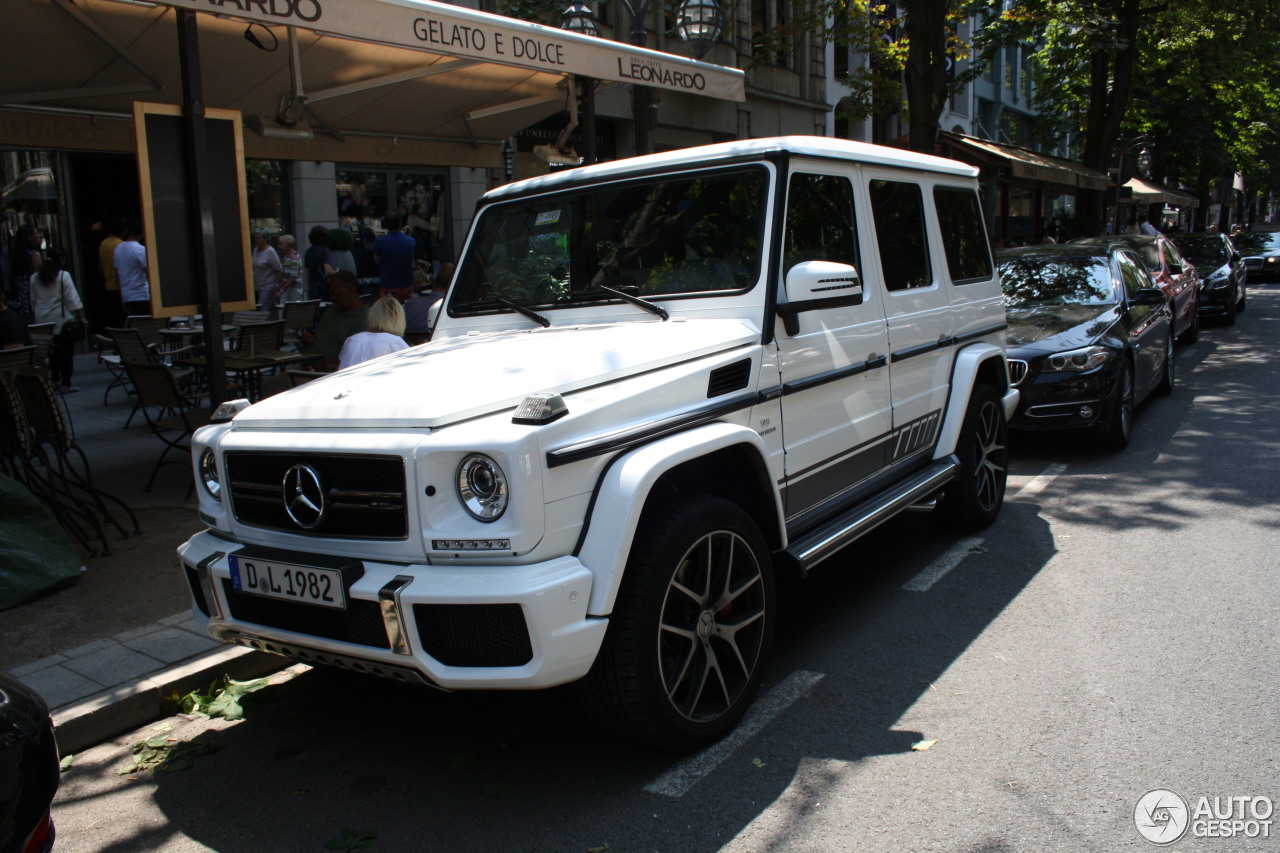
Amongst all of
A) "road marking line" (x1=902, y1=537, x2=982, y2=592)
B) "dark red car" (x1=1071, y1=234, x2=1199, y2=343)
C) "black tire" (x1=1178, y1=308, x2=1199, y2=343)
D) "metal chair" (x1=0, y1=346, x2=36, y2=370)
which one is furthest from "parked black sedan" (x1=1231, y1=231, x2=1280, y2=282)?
"metal chair" (x1=0, y1=346, x2=36, y2=370)

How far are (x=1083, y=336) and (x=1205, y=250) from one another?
13536mm

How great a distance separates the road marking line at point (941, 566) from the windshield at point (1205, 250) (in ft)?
50.4

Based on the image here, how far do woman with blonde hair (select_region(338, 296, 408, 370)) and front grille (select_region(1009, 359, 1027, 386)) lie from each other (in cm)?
463

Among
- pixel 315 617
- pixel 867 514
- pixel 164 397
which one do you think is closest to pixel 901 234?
pixel 867 514

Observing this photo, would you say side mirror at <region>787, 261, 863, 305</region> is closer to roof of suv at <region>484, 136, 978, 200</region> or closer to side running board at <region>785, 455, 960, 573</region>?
roof of suv at <region>484, 136, 978, 200</region>

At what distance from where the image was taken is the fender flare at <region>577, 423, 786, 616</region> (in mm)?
3039

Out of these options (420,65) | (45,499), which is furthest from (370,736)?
(420,65)

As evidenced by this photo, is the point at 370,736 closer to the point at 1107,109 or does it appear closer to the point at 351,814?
the point at 351,814

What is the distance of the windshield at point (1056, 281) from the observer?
8828mm

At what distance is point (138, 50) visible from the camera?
727 centimetres

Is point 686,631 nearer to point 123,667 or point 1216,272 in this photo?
point 123,667

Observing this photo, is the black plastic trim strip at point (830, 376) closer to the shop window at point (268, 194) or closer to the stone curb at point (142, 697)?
the stone curb at point (142, 697)

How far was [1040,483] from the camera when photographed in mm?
7309

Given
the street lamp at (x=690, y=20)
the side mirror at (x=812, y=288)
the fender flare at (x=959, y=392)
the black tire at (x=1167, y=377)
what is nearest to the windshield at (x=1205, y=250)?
the black tire at (x=1167, y=377)
